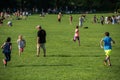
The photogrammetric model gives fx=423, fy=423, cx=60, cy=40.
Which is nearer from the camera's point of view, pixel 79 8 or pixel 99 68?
pixel 99 68

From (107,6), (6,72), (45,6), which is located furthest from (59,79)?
(107,6)

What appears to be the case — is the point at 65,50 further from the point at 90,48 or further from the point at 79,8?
the point at 79,8

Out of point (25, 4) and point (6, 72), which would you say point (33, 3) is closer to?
point (25, 4)

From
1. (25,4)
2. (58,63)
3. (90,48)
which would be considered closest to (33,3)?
(25,4)

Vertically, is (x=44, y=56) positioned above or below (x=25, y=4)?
below

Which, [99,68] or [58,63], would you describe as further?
[58,63]

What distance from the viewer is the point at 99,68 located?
69.5 feet

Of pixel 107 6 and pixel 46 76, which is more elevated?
pixel 107 6

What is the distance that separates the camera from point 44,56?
26.2 meters

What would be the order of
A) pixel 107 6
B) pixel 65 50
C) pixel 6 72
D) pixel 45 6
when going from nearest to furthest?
pixel 6 72 < pixel 65 50 < pixel 45 6 < pixel 107 6

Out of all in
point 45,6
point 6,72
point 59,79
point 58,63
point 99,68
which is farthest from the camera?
point 45,6

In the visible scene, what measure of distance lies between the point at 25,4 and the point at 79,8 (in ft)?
65.0

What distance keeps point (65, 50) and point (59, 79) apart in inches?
467

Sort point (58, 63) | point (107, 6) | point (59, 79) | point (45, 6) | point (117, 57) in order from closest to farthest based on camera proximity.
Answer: point (59, 79), point (58, 63), point (117, 57), point (45, 6), point (107, 6)
